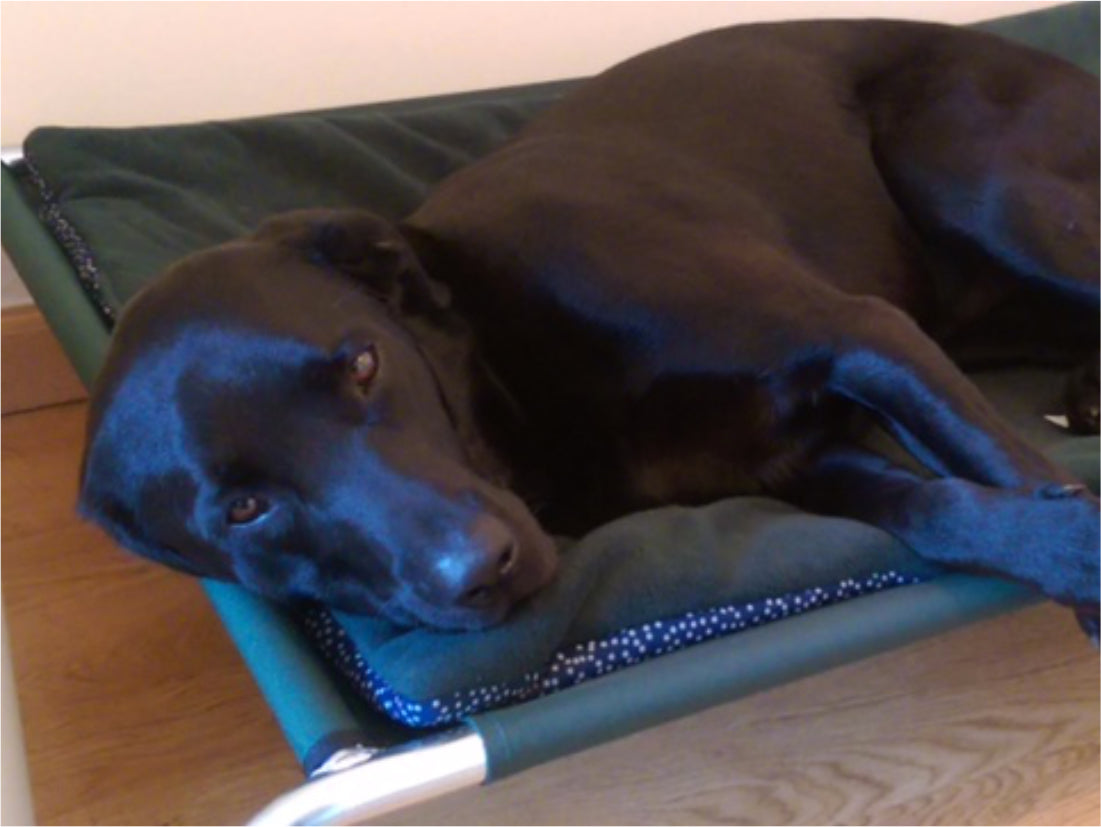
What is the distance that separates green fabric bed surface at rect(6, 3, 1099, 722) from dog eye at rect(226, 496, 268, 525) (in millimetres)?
123

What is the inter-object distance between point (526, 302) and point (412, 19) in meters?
1.05

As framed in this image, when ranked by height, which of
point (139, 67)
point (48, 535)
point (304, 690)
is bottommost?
point (48, 535)

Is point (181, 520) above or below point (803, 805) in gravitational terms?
above

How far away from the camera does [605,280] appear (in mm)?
1275

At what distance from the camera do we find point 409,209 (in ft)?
6.00

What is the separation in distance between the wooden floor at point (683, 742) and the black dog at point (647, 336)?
0.39m

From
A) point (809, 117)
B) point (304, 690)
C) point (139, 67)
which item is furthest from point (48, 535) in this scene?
point (809, 117)

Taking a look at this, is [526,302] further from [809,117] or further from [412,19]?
[412,19]

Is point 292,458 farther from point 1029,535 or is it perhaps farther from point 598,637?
point 1029,535

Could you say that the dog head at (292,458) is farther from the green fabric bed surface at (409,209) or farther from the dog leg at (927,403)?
the dog leg at (927,403)

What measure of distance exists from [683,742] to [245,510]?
79cm

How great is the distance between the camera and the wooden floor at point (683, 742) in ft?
5.12

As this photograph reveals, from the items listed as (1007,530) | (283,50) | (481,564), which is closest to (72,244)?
(283,50)

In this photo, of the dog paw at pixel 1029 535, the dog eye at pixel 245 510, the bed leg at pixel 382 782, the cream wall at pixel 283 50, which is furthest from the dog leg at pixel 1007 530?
the cream wall at pixel 283 50
